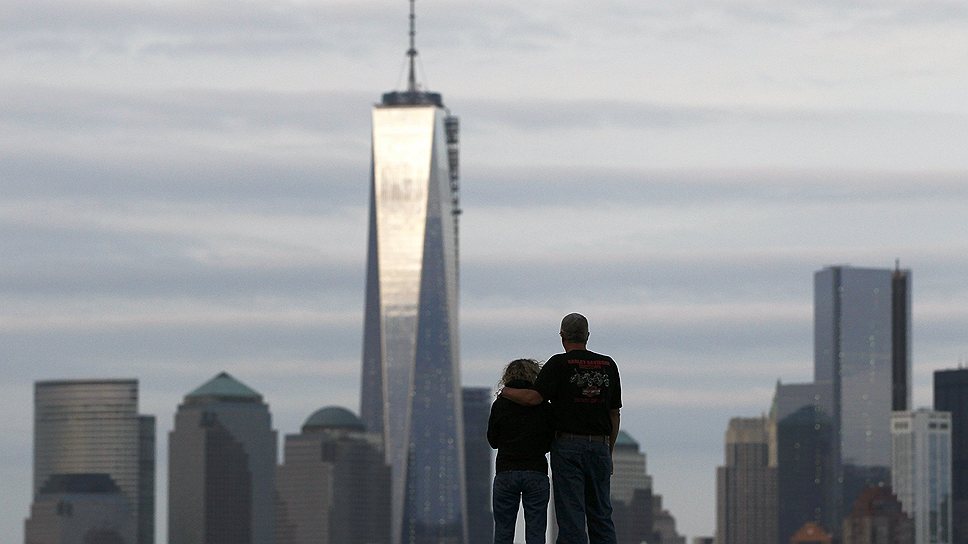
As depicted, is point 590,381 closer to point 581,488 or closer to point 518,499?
point 581,488

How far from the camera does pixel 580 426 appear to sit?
31.1 m

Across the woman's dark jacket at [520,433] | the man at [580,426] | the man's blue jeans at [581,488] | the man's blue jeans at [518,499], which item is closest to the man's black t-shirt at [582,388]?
the man at [580,426]

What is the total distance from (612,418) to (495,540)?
2313 mm

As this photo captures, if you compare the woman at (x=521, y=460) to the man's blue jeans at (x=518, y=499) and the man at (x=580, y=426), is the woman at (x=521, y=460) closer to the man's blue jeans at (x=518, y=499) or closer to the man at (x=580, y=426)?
the man's blue jeans at (x=518, y=499)

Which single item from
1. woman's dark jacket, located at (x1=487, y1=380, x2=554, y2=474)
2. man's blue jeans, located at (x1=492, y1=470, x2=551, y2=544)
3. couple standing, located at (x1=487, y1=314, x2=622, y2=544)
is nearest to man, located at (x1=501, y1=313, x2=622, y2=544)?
couple standing, located at (x1=487, y1=314, x2=622, y2=544)

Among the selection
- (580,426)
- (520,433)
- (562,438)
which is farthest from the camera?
(520,433)

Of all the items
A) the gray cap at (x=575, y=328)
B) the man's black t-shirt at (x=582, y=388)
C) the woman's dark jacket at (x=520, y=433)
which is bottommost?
the woman's dark jacket at (x=520, y=433)

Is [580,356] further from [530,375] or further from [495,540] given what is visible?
[495,540]

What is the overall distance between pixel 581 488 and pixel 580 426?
90 cm

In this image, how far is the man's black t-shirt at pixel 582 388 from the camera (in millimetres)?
30609

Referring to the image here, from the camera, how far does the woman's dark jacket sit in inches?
1244

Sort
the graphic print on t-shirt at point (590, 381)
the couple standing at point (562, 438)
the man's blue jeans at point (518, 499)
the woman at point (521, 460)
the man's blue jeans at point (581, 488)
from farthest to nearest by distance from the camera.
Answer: the man's blue jeans at point (518, 499), the woman at point (521, 460), the man's blue jeans at point (581, 488), the couple standing at point (562, 438), the graphic print on t-shirt at point (590, 381)

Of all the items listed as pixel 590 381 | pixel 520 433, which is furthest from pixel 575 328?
pixel 520 433

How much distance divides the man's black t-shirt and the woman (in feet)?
1.75
